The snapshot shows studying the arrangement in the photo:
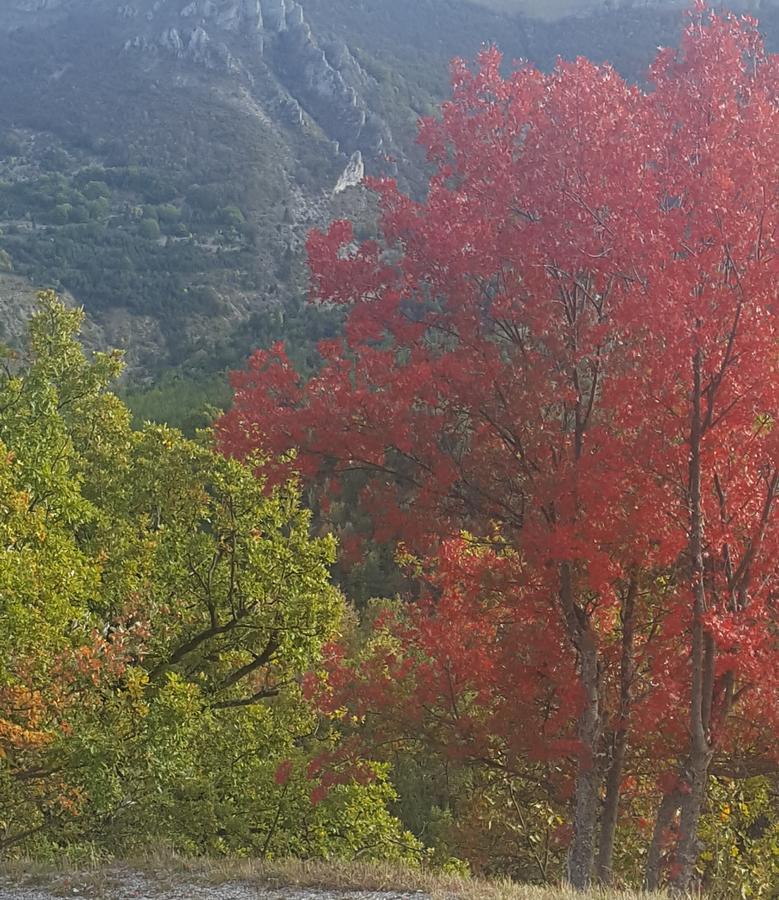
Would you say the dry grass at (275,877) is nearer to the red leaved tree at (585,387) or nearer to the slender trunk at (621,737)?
the red leaved tree at (585,387)

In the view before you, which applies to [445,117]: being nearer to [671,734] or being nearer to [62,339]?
[671,734]

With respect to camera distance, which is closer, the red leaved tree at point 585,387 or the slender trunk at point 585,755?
the red leaved tree at point 585,387

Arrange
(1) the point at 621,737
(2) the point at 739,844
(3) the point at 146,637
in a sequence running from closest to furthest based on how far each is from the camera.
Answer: (1) the point at 621,737
(3) the point at 146,637
(2) the point at 739,844

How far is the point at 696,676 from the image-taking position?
9.07m

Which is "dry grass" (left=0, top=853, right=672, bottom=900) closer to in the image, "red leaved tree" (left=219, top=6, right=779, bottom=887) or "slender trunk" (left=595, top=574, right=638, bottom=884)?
"red leaved tree" (left=219, top=6, right=779, bottom=887)

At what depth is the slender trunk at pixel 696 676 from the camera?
863 cm

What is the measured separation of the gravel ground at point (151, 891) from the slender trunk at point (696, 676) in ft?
9.91

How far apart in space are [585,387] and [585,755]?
14.4 feet

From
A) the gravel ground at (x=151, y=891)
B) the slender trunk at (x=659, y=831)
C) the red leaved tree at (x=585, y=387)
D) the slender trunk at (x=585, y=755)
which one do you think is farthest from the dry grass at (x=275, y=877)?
the slender trunk at (x=659, y=831)

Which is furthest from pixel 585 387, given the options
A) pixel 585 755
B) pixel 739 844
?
pixel 739 844

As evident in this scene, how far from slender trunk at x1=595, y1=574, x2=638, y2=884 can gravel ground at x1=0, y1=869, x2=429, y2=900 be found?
3.32m

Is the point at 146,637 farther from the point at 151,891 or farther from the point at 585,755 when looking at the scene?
the point at 585,755

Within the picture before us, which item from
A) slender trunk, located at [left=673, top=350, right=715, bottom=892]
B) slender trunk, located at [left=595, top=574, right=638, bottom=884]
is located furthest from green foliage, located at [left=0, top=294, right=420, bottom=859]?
slender trunk, located at [left=673, top=350, right=715, bottom=892]

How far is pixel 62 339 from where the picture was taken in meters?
19.5
